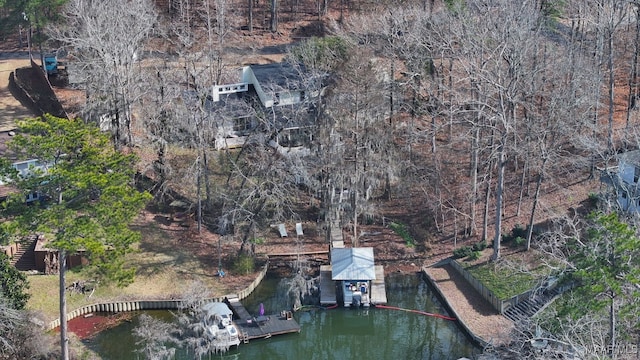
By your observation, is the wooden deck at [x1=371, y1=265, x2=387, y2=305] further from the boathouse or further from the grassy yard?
the grassy yard

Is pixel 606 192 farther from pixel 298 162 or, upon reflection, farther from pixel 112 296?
pixel 112 296

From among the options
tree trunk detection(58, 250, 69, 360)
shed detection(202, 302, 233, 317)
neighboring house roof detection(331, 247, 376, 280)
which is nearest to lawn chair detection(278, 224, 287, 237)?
neighboring house roof detection(331, 247, 376, 280)

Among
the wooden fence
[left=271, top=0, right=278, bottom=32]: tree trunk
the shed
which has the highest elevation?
[left=271, top=0, right=278, bottom=32]: tree trunk

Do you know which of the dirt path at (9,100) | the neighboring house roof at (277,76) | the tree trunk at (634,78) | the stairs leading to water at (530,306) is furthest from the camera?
the dirt path at (9,100)

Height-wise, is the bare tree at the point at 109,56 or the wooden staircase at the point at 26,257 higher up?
the bare tree at the point at 109,56

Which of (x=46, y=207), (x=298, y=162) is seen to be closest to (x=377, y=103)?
(x=298, y=162)

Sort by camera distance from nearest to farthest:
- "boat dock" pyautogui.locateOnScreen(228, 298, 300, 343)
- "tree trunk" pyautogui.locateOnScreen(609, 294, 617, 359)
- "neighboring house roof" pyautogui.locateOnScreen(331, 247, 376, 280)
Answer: "tree trunk" pyautogui.locateOnScreen(609, 294, 617, 359) < "boat dock" pyautogui.locateOnScreen(228, 298, 300, 343) < "neighboring house roof" pyautogui.locateOnScreen(331, 247, 376, 280)

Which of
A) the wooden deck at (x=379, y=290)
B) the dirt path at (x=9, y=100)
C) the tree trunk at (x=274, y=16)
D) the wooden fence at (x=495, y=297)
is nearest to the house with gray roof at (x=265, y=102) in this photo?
Result: the wooden deck at (x=379, y=290)

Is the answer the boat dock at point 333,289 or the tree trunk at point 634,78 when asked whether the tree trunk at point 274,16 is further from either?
the boat dock at point 333,289
